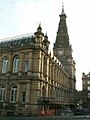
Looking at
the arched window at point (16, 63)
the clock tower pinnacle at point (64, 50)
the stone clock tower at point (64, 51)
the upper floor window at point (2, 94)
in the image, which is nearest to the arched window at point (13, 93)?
the upper floor window at point (2, 94)

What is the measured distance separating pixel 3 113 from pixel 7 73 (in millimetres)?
7654

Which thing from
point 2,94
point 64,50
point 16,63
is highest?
point 64,50

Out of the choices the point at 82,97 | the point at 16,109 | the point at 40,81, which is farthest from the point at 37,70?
the point at 82,97

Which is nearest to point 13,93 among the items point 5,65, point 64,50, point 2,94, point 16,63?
point 2,94

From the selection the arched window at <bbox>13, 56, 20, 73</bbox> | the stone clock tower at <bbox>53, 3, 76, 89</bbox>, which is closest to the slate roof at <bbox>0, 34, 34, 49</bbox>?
the arched window at <bbox>13, 56, 20, 73</bbox>

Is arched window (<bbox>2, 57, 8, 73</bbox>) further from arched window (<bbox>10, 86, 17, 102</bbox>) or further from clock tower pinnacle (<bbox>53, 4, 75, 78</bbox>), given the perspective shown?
clock tower pinnacle (<bbox>53, 4, 75, 78</bbox>)

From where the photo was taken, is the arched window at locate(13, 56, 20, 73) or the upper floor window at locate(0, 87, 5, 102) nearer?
the upper floor window at locate(0, 87, 5, 102)

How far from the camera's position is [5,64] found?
45312 millimetres

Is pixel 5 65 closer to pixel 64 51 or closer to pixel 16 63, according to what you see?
pixel 16 63

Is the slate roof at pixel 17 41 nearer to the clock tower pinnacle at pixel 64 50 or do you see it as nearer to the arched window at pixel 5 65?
the arched window at pixel 5 65

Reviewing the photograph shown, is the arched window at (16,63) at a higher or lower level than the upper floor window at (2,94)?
higher

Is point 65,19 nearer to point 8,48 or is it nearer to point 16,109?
point 8,48

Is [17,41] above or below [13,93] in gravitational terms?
above

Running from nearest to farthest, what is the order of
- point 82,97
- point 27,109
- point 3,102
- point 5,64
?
point 27,109, point 3,102, point 5,64, point 82,97
